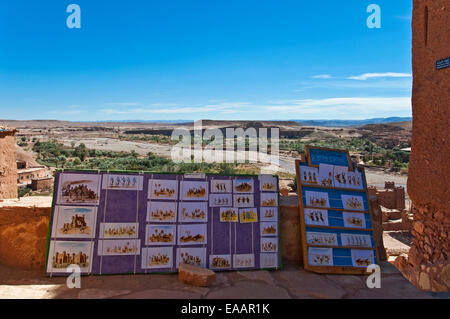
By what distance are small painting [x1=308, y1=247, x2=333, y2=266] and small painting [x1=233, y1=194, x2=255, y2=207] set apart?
1.08m

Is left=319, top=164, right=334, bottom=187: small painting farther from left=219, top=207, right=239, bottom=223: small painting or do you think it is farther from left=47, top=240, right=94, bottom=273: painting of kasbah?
left=47, top=240, right=94, bottom=273: painting of kasbah

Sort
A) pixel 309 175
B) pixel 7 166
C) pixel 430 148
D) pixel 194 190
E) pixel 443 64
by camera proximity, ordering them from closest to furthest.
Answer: pixel 194 190 → pixel 309 175 → pixel 443 64 → pixel 430 148 → pixel 7 166

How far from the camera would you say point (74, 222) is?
4680 millimetres

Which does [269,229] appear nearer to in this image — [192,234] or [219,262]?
[219,262]

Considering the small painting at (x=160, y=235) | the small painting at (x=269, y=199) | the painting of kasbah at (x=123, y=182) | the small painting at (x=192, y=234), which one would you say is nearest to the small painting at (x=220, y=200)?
the small painting at (x=192, y=234)

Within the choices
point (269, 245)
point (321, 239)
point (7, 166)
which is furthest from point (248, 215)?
point (7, 166)

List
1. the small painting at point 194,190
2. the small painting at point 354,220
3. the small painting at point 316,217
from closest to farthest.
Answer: the small painting at point 194,190 → the small painting at point 316,217 → the small painting at point 354,220

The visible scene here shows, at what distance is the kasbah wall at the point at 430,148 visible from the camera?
6578 millimetres

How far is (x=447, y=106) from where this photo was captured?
257 inches

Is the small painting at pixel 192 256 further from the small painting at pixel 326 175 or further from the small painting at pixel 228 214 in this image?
the small painting at pixel 326 175

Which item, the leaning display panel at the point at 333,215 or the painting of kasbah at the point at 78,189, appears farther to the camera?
the leaning display panel at the point at 333,215

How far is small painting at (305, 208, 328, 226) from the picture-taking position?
5.29 m

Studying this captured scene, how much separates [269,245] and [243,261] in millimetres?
451

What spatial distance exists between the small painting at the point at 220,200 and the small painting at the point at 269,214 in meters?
0.51
